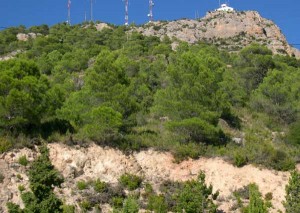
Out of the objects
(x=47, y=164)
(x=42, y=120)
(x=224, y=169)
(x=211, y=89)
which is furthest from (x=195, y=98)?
(x=47, y=164)

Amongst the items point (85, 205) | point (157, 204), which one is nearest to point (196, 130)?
point (157, 204)

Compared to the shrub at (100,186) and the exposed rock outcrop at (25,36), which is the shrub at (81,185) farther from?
the exposed rock outcrop at (25,36)

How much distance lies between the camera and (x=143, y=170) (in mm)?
31812

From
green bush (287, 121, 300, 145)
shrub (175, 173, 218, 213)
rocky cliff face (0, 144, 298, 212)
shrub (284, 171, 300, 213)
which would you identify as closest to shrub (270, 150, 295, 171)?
rocky cliff face (0, 144, 298, 212)

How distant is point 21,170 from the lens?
29.1 m

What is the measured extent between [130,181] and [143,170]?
1827mm

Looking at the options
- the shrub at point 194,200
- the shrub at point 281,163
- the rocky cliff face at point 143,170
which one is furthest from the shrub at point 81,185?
the shrub at point 281,163

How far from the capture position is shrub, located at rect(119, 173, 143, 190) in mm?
30000

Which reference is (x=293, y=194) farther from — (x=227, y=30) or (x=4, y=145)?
(x=227, y=30)

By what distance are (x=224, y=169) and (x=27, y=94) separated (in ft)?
44.4

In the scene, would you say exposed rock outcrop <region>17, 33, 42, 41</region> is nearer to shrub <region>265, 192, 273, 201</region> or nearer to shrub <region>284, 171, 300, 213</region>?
shrub <region>265, 192, 273, 201</region>

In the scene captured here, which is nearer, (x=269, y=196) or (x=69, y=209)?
(x=69, y=209)

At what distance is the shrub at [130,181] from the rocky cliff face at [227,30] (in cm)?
5444

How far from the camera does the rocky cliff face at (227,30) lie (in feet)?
278
